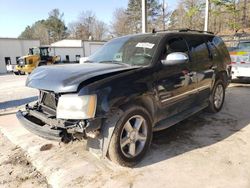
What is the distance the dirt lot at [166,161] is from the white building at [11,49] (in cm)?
2666

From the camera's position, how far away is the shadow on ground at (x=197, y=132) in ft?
11.7

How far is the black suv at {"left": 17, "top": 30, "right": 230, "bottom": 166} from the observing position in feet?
8.79

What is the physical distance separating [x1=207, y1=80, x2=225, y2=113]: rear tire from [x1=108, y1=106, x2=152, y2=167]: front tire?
2.41 meters

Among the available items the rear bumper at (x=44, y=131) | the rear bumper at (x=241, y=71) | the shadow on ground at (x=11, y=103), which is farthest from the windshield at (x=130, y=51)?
the rear bumper at (x=241, y=71)

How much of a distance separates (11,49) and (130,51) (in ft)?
94.9

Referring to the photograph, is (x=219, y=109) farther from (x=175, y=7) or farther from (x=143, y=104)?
(x=175, y=7)

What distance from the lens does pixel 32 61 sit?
2036 cm

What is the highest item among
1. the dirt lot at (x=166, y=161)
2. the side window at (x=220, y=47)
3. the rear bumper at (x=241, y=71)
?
the side window at (x=220, y=47)

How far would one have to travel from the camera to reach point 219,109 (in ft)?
18.1

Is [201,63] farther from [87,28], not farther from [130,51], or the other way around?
[87,28]

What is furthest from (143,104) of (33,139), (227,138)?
(33,139)

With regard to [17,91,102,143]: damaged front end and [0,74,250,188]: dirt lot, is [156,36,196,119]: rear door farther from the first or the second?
[17,91,102,143]: damaged front end

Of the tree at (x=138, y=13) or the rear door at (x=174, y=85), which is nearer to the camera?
the rear door at (x=174, y=85)

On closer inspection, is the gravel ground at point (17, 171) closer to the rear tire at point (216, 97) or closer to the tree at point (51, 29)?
the rear tire at point (216, 97)
